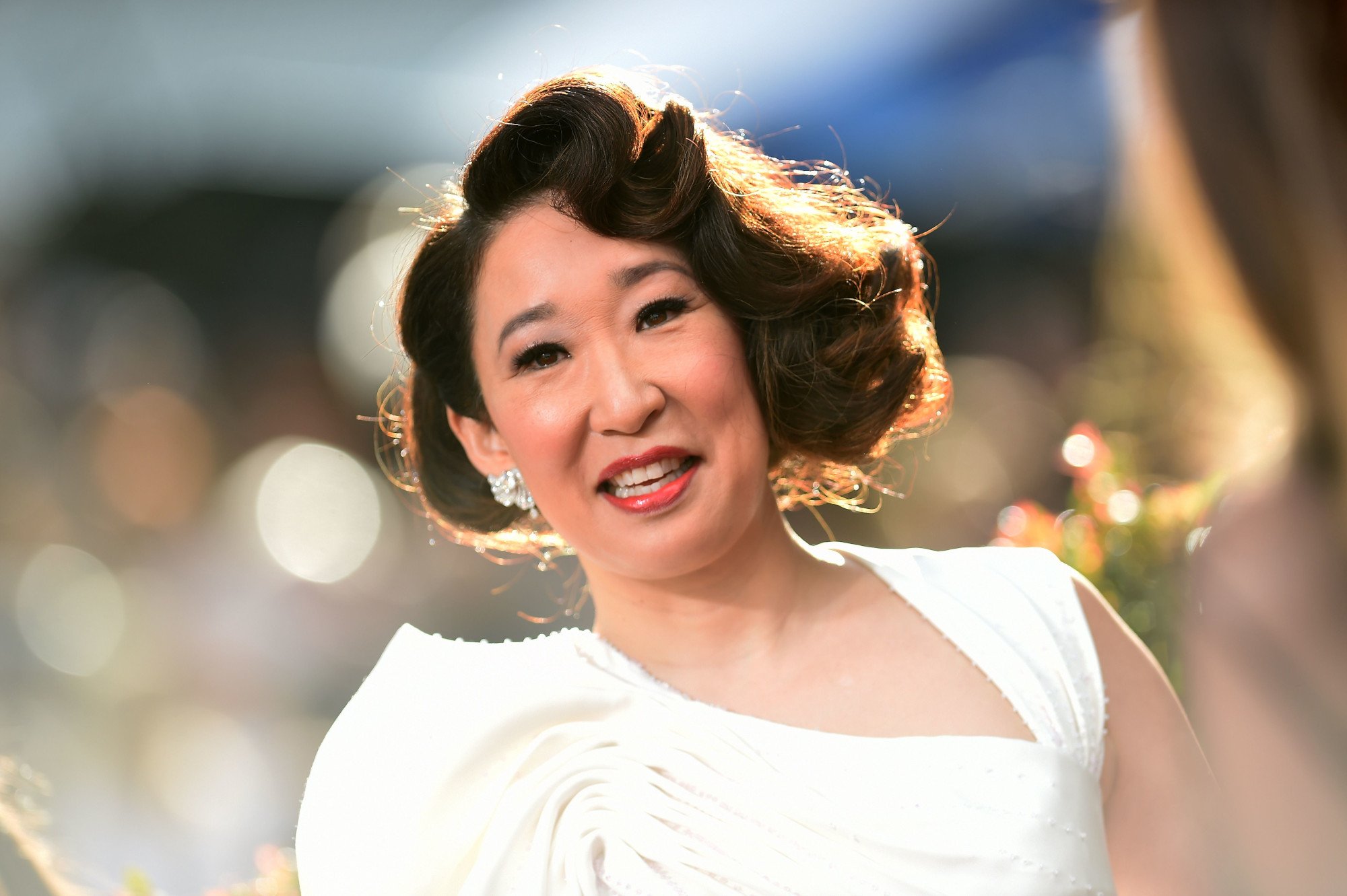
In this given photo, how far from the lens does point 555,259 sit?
6.55ft

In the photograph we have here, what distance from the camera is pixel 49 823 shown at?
2227mm

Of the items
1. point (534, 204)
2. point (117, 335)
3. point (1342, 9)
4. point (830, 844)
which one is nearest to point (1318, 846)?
point (1342, 9)

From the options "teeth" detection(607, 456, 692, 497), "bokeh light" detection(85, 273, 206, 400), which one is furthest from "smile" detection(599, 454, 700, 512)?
"bokeh light" detection(85, 273, 206, 400)

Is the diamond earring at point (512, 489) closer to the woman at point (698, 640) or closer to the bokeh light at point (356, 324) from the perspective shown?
the woman at point (698, 640)

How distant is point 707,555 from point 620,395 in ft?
1.02

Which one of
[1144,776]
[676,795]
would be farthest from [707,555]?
[1144,776]

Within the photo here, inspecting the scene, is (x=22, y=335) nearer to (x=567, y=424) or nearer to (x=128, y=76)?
(x=128, y=76)

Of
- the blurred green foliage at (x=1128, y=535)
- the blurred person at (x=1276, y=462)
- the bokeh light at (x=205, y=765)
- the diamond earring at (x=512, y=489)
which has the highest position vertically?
the blurred person at (x=1276, y=462)

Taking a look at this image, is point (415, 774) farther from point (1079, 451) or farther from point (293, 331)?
point (293, 331)

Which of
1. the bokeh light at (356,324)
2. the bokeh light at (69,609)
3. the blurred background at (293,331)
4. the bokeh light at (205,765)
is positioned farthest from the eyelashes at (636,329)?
the bokeh light at (356,324)

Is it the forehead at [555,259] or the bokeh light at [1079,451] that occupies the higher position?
the forehead at [555,259]

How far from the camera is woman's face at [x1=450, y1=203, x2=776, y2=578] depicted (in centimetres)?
197

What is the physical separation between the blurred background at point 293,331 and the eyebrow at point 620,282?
2.28 meters

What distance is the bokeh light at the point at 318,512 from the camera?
20.5 feet
